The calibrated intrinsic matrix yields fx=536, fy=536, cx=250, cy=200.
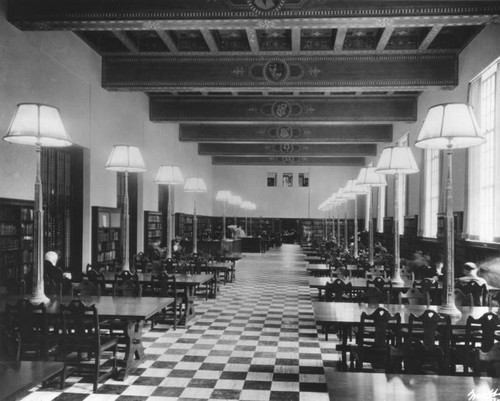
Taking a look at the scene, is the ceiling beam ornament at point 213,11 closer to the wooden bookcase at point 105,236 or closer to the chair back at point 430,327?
the wooden bookcase at point 105,236

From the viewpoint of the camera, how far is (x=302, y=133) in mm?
17453

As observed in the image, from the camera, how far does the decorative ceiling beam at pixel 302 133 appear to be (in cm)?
1747

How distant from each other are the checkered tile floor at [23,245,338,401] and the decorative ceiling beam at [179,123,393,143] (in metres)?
8.56

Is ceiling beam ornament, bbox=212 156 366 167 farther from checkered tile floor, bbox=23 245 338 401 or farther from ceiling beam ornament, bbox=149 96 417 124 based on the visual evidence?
checkered tile floor, bbox=23 245 338 401

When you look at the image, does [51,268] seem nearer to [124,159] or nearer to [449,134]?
[124,159]

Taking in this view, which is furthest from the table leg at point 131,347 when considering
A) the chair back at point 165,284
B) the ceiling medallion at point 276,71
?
the ceiling medallion at point 276,71

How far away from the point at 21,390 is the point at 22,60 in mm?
6398

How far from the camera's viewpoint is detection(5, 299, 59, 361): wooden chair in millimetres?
4734

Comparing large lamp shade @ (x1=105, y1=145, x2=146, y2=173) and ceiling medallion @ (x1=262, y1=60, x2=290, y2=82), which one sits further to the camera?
ceiling medallion @ (x1=262, y1=60, x2=290, y2=82)

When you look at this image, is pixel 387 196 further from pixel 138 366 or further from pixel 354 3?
pixel 138 366

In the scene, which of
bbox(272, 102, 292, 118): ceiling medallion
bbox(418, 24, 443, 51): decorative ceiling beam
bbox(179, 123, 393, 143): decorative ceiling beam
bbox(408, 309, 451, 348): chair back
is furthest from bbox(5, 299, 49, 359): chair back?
bbox(179, 123, 393, 143): decorative ceiling beam

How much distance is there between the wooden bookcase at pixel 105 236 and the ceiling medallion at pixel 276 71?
4389 millimetres

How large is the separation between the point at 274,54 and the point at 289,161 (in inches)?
609

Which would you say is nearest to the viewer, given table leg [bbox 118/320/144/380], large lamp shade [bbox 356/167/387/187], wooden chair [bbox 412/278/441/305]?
table leg [bbox 118/320/144/380]
